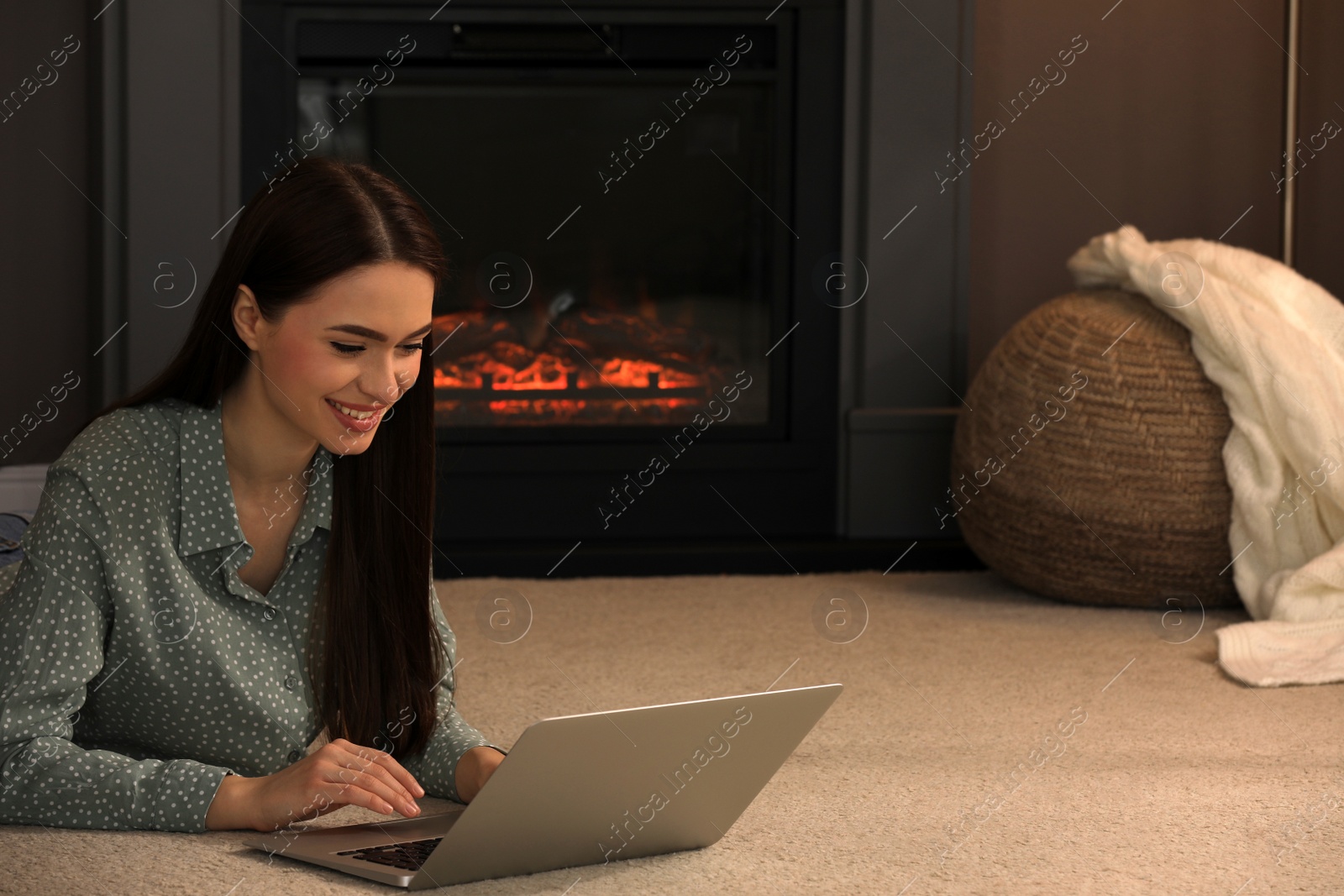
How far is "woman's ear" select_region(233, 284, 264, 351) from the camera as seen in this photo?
1.23 meters

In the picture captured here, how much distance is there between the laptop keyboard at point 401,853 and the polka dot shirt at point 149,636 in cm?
14

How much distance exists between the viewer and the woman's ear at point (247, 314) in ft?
4.04

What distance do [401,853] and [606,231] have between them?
198 centimetres

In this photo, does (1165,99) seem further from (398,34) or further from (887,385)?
(398,34)

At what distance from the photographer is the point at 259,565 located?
1348 millimetres

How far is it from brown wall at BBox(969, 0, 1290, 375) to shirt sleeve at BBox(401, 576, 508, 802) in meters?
2.06

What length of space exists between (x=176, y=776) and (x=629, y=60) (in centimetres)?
205

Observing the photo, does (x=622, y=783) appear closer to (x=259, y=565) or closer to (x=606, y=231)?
(x=259, y=565)

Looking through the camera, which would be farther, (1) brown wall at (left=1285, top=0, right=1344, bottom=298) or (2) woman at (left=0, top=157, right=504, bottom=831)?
(1) brown wall at (left=1285, top=0, right=1344, bottom=298)
